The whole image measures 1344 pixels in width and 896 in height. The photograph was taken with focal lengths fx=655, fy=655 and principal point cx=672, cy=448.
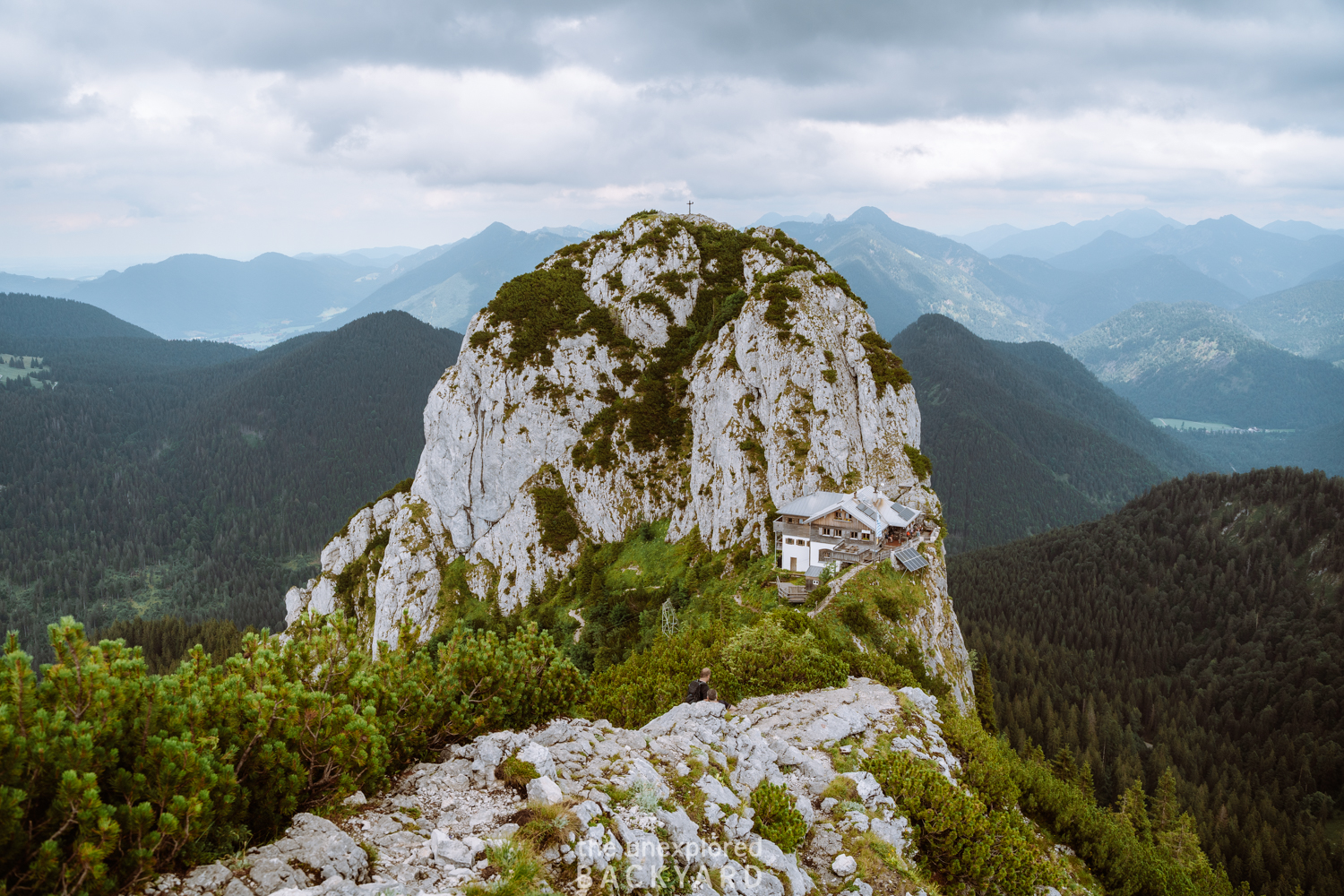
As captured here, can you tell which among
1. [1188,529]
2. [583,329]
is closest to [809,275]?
[583,329]

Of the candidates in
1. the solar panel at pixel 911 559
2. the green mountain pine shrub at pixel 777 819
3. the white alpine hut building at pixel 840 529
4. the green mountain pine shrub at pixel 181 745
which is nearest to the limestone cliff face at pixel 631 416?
the white alpine hut building at pixel 840 529

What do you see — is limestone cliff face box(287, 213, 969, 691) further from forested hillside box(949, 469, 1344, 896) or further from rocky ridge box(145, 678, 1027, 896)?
rocky ridge box(145, 678, 1027, 896)

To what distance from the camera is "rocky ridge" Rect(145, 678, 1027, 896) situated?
981 cm

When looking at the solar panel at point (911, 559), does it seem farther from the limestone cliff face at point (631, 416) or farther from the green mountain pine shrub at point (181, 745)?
the green mountain pine shrub at point (181, 745)

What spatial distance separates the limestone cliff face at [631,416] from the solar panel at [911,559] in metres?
9.60

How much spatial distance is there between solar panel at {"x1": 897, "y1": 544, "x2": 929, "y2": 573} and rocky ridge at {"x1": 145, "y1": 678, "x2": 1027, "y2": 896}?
2439 cm

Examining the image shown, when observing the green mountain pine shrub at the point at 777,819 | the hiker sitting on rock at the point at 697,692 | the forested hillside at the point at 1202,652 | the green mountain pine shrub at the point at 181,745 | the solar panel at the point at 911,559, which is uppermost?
the green mountain pine shrub at the point at 181,745

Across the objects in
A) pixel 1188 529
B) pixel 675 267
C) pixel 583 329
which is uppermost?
pixel 675 267

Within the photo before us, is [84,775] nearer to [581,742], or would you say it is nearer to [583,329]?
[581,742]

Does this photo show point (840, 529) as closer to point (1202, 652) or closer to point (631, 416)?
point (631, 416)

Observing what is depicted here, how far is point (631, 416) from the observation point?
7000cm

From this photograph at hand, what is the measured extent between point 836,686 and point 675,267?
58819 millimetres

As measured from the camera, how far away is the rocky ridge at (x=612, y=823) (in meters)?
9.81

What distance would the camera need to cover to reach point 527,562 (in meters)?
67.4
